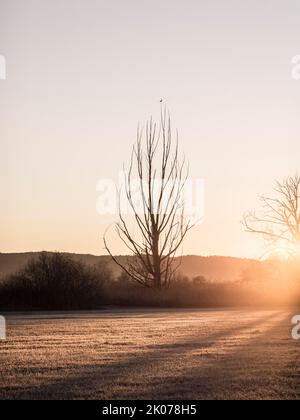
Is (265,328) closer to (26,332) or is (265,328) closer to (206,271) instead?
(26,332)

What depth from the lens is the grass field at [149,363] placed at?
8.88 metres

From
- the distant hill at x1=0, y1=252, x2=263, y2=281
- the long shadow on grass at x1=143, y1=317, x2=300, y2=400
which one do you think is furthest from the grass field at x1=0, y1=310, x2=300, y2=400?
the distant hill at x1=0, y1=252, x2=263, y2=281

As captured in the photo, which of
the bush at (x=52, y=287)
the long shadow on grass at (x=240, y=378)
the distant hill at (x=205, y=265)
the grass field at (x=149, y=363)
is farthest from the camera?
the distant hill at (x=205, y=265)

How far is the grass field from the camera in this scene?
8.88 meters

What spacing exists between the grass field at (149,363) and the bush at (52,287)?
11.9 meters

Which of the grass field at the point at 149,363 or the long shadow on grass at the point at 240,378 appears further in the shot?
the grass field at the point at 149,363

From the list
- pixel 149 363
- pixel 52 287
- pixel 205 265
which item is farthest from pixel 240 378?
pixel 205 265

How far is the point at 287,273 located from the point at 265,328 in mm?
19698

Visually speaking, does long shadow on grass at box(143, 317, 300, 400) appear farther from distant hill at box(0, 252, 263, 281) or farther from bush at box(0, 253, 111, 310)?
distant hill at box(0, 252, 263, 281)

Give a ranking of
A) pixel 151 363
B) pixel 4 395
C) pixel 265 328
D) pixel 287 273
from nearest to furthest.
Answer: pixel 4 395 → pixel 151 363 → pixel 265 328 → pixel 287 273

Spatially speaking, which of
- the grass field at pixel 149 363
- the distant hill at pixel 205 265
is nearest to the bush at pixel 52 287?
the grass field at pixel 149 363

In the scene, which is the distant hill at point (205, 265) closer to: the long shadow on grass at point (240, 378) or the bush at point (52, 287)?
the bush at point (52, 287)
